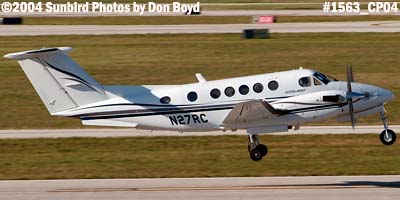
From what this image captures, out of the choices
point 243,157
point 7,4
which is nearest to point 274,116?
point 243,157

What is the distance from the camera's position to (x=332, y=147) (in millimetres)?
41844

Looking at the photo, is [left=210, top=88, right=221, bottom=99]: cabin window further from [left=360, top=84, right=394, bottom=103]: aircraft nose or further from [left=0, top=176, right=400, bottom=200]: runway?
[left=360, top=84, right=394, bottom=103]: aircraft nose

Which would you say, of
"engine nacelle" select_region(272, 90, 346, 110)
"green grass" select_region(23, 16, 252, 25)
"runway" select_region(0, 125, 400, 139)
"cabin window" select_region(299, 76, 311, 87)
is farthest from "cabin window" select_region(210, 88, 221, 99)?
"green grass" select_region(23, 16, 252, 25)

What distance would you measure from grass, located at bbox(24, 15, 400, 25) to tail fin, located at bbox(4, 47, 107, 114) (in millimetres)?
66467

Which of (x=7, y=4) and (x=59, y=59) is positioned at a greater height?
(x=59, y=59)

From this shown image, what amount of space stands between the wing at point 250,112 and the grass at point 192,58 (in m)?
17.7

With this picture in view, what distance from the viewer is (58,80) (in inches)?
1307

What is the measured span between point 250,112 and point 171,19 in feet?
238

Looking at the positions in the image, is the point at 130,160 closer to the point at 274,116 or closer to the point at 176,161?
the point at 176,161

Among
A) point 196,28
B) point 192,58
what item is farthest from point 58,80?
point 196,28

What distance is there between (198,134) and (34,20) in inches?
2497

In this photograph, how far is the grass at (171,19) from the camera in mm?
100562

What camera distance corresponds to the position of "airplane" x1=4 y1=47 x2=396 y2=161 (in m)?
33.2

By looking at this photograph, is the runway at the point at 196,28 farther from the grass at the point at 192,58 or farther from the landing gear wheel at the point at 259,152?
the landing gear wheel at the point at 259,152
